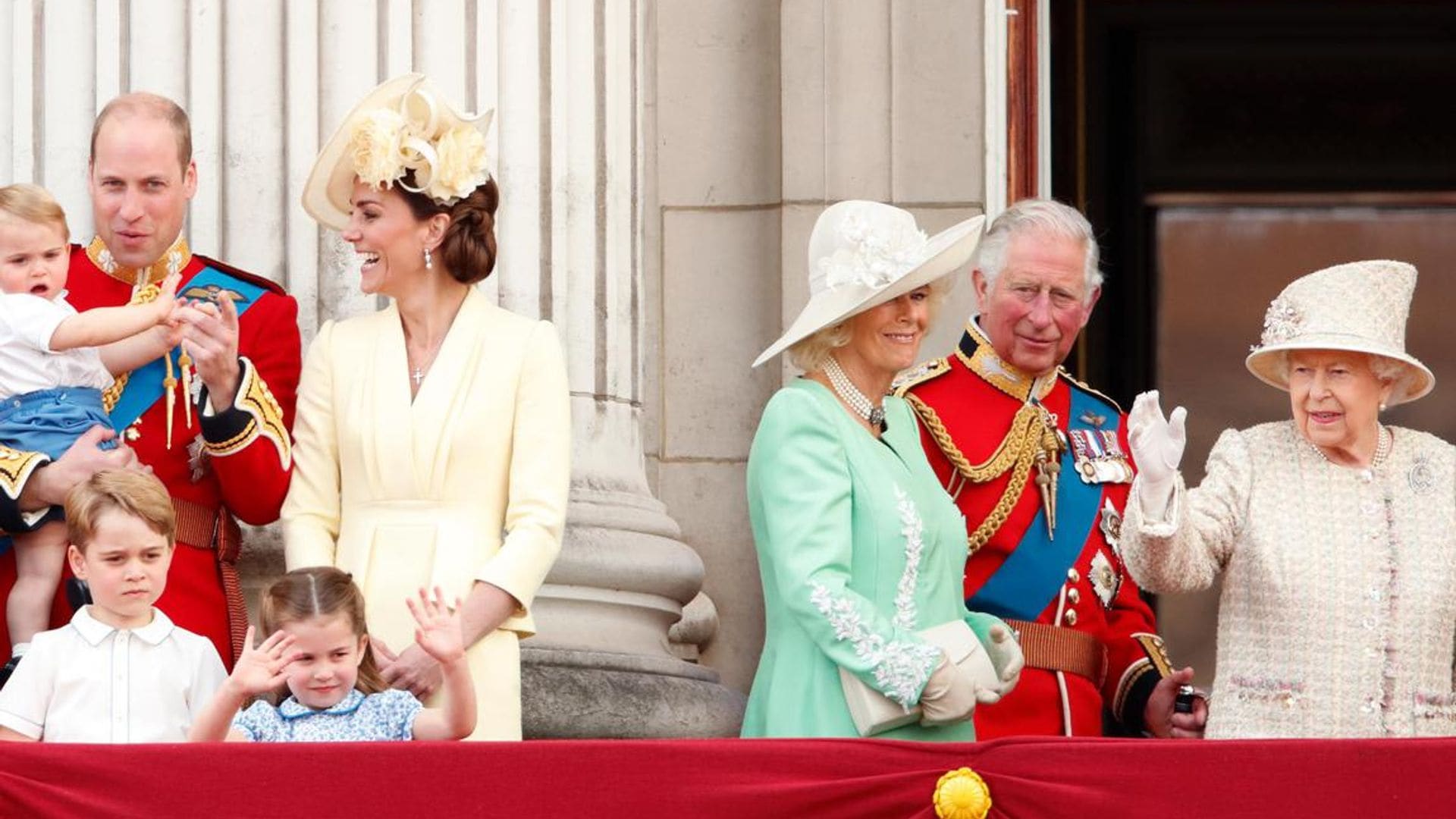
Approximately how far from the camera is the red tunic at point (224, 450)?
5.43 m

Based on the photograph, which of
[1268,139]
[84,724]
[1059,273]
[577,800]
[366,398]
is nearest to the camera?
[577,800]

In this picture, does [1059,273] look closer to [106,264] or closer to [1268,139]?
[106,264]

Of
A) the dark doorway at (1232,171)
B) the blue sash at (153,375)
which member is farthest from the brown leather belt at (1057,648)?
the dark doorway at (1232,171)

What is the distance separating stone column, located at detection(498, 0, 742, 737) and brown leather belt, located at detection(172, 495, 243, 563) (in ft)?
2.34

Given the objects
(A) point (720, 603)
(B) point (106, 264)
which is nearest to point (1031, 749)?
(B) point (106, 264)

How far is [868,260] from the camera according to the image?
18.2 ft

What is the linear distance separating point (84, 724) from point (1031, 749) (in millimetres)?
1430

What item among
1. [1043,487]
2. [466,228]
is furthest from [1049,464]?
[466,228]

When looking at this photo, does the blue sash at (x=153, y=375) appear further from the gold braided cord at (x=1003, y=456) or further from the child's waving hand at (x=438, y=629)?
the gold braided cord at (x=1003, y=456)

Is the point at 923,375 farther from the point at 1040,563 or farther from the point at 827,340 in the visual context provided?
the point at 827,340

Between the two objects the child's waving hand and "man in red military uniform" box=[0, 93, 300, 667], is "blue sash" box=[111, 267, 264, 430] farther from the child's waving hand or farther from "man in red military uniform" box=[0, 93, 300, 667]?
the child's waving hand

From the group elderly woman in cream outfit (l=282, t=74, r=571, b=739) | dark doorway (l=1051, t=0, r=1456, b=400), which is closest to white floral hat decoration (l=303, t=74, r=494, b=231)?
elderly woman in cream outfit (l=282, t=74, r=571, b=739)

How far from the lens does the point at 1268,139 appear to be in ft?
29.5

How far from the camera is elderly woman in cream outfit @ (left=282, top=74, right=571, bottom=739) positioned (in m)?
5.36
